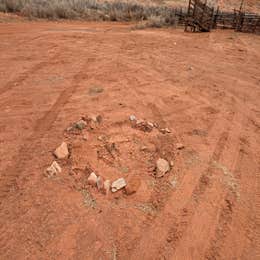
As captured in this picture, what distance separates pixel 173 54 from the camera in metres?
9.33

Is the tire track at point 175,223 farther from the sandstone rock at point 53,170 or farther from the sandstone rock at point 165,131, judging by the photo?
the sandstone rock at point 53,170

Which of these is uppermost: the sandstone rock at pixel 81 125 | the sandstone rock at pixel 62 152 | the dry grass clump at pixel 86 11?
the sandstone rock at pixel 81 125

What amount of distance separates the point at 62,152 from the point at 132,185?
3.56ft

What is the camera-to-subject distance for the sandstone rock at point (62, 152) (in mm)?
3726

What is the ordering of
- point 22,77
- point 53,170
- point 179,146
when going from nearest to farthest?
point 53,170, point 179,146, point 22,77

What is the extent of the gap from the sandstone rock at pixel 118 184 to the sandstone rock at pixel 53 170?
741 mm

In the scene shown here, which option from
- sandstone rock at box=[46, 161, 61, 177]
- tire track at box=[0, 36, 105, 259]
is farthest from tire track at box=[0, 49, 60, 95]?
sandstone rock at box=[46, 161, 61, 177]

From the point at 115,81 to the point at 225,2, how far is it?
29480mm

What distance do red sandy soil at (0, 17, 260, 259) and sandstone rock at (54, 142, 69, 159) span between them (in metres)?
0.09

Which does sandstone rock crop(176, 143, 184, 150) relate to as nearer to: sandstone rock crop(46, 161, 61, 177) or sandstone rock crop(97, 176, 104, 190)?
sandstone rock crop(97, 176, 104, 190)

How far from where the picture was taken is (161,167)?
12.2 ft

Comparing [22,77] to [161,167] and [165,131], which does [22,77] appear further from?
[161,167]

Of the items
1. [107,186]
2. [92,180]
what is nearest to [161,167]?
[107,186]

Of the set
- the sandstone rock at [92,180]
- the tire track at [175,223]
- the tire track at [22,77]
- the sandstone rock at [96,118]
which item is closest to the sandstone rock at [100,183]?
the sandstone rock at [92,180]
